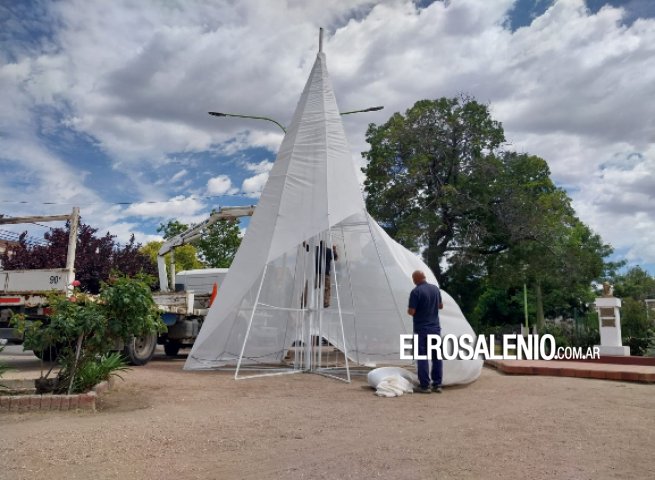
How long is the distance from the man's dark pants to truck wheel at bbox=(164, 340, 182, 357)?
7849mm

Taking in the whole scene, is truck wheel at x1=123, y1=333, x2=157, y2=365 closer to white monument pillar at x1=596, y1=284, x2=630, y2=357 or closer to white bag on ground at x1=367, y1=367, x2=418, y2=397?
white bag on ground at x1=367, y1=367, x2=418, y2=397

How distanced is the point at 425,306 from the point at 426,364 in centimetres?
73

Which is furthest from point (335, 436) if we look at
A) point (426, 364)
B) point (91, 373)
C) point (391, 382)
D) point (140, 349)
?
point (140, 349)

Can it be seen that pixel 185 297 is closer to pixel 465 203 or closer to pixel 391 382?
pixel 391 382

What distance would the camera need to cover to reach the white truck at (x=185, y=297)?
11.5 meters

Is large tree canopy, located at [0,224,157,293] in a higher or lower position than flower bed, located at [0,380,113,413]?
higher

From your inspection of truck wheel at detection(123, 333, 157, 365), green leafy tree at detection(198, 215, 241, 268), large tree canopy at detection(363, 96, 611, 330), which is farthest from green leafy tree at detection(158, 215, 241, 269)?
truck wheel at detection(123, 333, 157, 365)

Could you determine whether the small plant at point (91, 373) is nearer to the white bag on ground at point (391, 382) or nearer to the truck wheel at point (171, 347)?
the white bag on ground at point (391, 382)

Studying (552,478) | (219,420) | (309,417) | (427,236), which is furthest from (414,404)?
(427,236)

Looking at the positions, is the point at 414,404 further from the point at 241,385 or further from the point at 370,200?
the point at 370,200

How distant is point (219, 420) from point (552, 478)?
9.30 ft

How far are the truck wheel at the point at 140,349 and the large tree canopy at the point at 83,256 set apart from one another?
1103cm

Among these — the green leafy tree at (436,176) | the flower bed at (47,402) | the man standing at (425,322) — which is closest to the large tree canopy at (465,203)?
the green leafy tree at (436,176)

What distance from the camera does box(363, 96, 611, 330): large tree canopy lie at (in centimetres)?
2094
